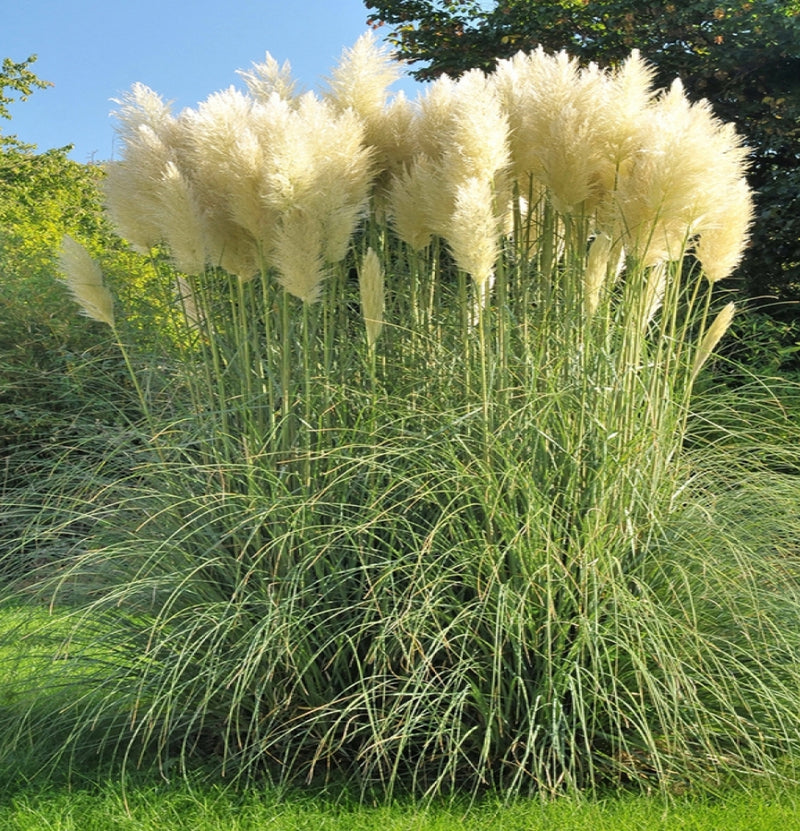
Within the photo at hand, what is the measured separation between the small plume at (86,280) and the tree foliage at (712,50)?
655cm

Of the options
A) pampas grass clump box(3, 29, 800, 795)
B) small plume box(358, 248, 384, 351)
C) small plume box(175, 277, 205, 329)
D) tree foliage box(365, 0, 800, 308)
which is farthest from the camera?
tree foliage box(365, 0, 800, 308)

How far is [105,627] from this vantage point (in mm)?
3594

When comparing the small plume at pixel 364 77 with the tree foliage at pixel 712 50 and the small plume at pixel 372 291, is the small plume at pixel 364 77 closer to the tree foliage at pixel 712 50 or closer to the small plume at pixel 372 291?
the small plume at pixel 372 291

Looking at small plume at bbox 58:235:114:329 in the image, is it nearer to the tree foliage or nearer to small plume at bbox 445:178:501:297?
small plume at bbox 445:178:501:297

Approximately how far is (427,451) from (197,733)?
130 cm

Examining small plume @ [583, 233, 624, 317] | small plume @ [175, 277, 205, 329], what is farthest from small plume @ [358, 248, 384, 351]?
small plume @ [175, 277, 205, 329]

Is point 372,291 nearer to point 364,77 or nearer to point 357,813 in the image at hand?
point 364,77

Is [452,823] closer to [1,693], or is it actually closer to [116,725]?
[116,725]

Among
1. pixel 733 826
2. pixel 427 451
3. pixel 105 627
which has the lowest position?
pixel 733 826

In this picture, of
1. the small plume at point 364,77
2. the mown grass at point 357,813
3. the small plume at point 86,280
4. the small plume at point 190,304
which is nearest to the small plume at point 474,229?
the small plume at point 364,77

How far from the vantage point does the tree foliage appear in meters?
9.32

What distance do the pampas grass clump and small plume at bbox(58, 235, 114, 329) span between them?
6 cm

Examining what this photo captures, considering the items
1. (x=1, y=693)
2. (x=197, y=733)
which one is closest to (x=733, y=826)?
(x=197, y=733)

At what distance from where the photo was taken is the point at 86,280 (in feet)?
12.2
